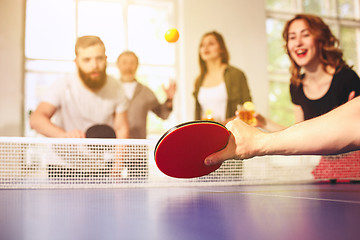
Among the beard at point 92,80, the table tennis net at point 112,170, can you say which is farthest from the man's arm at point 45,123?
the table tennis net at point 112,170

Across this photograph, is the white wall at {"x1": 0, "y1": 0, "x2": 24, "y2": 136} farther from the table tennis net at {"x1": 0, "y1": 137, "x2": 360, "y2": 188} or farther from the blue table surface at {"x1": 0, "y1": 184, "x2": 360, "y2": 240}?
the blue table surface at {"x1": 0, "y1": 184, "x2": 360, "y2": 240}

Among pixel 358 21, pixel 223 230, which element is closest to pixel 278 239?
pixel 223 230

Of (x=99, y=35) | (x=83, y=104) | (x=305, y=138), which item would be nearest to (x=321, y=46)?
(x=305, y=138)

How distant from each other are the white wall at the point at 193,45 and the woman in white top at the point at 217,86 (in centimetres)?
65

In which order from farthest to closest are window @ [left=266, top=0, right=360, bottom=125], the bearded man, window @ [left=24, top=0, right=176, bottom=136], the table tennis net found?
window @ [left=266, top=0, right=360, bottom=125] → window @ [left=24, top=0, right=176, bottom=136] → the bearded man → the table tennis net

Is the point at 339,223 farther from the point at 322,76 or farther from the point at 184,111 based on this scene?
the point at 184,111

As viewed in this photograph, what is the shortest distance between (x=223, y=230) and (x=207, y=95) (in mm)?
4531

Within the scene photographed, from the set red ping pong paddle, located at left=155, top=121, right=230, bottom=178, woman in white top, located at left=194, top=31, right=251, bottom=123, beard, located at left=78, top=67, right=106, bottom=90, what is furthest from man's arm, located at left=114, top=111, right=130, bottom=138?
red ping pong paddle, located at left=155, top=121, right=230, bottom=178

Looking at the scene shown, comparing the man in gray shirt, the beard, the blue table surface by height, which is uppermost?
the beard

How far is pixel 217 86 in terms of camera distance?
535 cm

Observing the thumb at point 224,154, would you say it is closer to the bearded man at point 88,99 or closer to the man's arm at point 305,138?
the man's arm at point 305,138

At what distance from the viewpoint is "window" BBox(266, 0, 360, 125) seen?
7094 mm

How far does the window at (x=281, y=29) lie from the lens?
709 centimetres

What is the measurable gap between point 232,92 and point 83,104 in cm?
209
